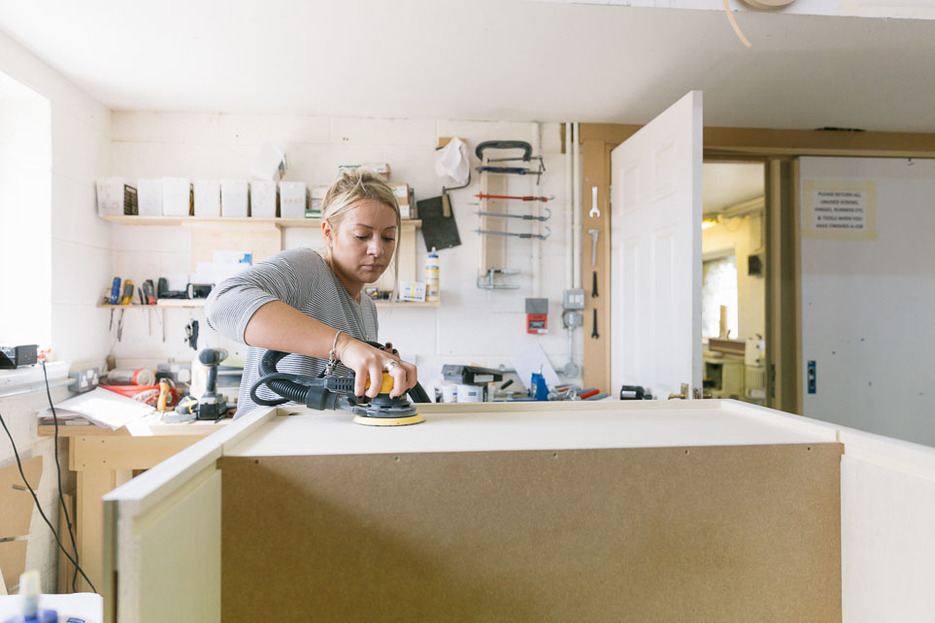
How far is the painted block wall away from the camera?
2.65 metres

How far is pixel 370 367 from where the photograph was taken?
34.3 inches

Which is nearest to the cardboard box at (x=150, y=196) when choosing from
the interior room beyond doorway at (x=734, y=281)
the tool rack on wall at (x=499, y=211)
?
the tool rack on wall at (x=499, y=211)

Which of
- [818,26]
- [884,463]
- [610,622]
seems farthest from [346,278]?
[818,26]

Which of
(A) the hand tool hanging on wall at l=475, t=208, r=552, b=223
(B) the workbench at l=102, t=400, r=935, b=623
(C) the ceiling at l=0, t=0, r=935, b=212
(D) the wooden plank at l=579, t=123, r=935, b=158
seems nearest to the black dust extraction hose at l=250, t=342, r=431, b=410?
(B) the workbench at l=102, t=400, r=935, b=623

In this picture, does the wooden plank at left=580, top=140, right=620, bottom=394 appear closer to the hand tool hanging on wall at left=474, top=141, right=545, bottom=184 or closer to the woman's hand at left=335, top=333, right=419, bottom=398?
the hand tool hanging on wall at left=474, top=141, right=545, bottom=184

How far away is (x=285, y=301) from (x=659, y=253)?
64.7 inches

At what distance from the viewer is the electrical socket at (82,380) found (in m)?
2.28

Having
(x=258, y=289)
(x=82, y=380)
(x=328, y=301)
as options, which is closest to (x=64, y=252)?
(x=82, y=380)

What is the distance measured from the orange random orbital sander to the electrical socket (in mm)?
1793

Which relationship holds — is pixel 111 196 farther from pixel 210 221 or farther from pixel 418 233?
pixel 418 233

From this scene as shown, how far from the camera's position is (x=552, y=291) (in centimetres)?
283

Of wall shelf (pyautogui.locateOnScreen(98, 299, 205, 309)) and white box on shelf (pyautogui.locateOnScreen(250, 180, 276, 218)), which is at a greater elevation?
white box on shelf (pyautogui.locateOnScreen(250, 180, 276, 218))

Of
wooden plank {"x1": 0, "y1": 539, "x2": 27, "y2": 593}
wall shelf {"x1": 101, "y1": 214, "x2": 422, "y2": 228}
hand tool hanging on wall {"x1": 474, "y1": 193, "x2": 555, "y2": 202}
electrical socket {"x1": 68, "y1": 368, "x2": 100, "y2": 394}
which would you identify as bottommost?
wooden plank {"x1": 0, "y1": 539, "x2": 27, "y2": 593}

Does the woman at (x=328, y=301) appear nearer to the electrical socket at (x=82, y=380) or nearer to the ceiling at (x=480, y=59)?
the ceiling at (x=480, y=59)
